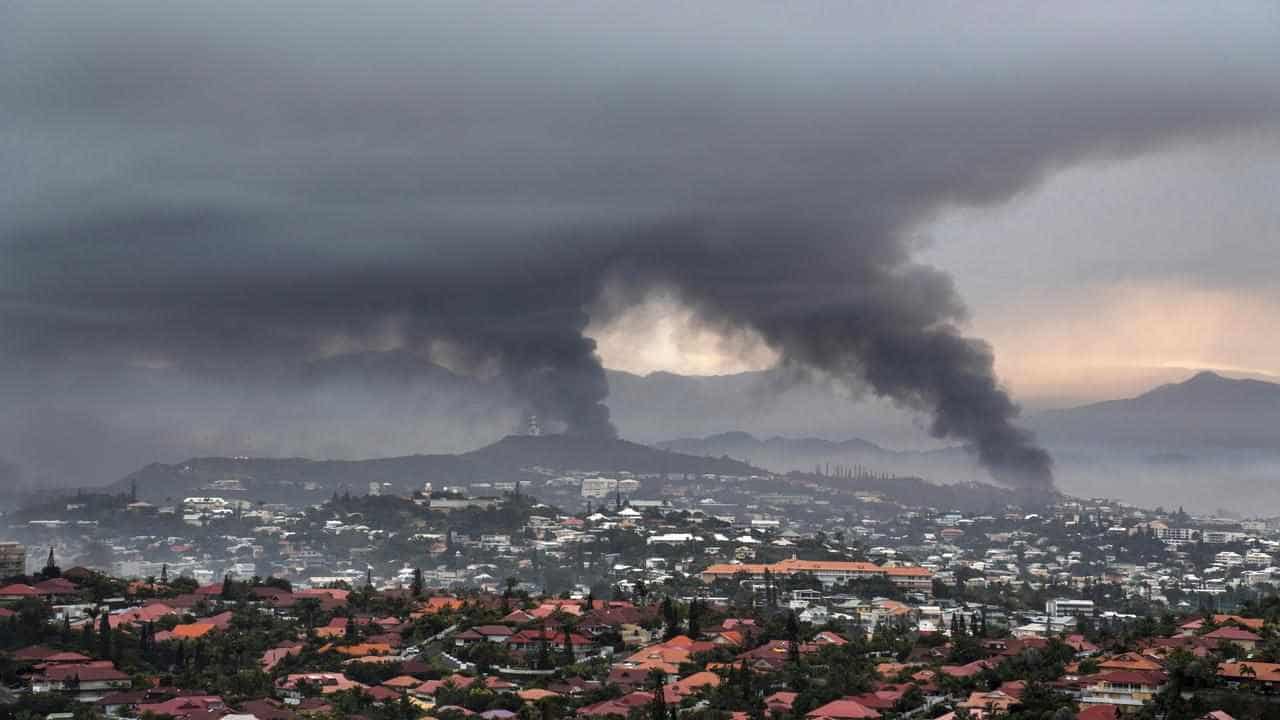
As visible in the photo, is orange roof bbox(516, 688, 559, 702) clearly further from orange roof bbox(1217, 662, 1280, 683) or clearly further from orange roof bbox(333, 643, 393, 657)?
orange roof bbox(1217, 662, 1280, 683)

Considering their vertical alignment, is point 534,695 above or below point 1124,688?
below

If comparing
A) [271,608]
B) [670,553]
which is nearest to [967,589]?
[670,553]

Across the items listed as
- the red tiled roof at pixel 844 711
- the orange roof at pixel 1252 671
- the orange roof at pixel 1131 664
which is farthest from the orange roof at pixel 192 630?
the orange roof at pixel 1252 671

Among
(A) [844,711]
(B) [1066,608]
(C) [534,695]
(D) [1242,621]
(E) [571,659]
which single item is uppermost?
(D) [1242,621]

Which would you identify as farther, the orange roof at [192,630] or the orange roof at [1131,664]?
the orange roof at [192,630]

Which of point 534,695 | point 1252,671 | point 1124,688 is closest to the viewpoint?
A: point 1252,671

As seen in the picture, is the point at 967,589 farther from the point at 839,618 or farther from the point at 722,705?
the point at 722,705

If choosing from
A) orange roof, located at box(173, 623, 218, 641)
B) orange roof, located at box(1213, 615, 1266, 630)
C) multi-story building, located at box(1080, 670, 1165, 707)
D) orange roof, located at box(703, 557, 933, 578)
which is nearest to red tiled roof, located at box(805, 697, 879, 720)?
multi-story building, located at box(1080, 670, 1165, 707)

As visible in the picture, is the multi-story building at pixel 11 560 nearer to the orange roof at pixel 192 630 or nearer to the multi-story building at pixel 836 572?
the orange roof at pixel 192 630

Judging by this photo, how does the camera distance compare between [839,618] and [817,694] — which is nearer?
[817,694]

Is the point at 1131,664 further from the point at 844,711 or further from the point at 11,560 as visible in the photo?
the point at 11,560

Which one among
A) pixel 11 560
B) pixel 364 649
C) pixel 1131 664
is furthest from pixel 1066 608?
pixel 11 560
